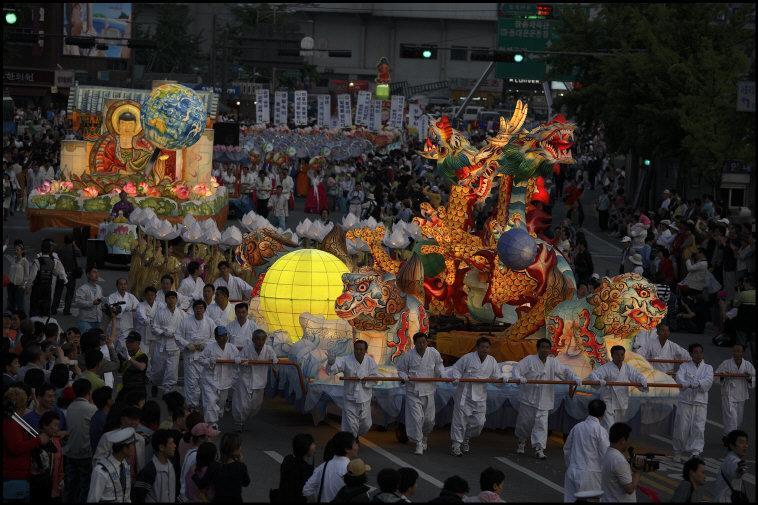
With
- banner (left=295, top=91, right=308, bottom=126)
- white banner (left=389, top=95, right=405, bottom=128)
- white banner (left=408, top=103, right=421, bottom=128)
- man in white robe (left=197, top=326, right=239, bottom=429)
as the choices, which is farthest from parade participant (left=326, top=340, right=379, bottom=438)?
white banner (left=408, top=103, right=421, bottom=128)

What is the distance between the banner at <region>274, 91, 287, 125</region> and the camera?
178 feet

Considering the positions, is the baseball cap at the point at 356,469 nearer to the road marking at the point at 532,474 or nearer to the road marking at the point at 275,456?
the road marking at the point at 532,474

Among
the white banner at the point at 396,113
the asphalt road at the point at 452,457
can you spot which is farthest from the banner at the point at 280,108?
the asphalt road at the point at 452,457

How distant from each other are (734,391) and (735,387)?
1.8 inches

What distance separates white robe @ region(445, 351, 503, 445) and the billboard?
181 ft

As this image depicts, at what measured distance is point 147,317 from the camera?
17.9 m

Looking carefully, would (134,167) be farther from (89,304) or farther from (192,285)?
(89,304)

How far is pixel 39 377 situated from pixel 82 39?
2312 centimetres

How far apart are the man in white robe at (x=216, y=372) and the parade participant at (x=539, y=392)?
291 cm

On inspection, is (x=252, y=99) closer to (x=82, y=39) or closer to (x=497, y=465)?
(x=82, y=39)

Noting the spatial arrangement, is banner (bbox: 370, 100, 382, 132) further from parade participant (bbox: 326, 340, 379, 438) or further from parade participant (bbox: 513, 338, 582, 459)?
parade participant (bbox: 326, 340, 379, 438)

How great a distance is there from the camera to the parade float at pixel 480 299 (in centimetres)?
1577

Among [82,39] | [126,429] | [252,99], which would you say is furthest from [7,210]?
[252,99]

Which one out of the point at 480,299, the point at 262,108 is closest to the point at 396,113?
the point at 262,108
